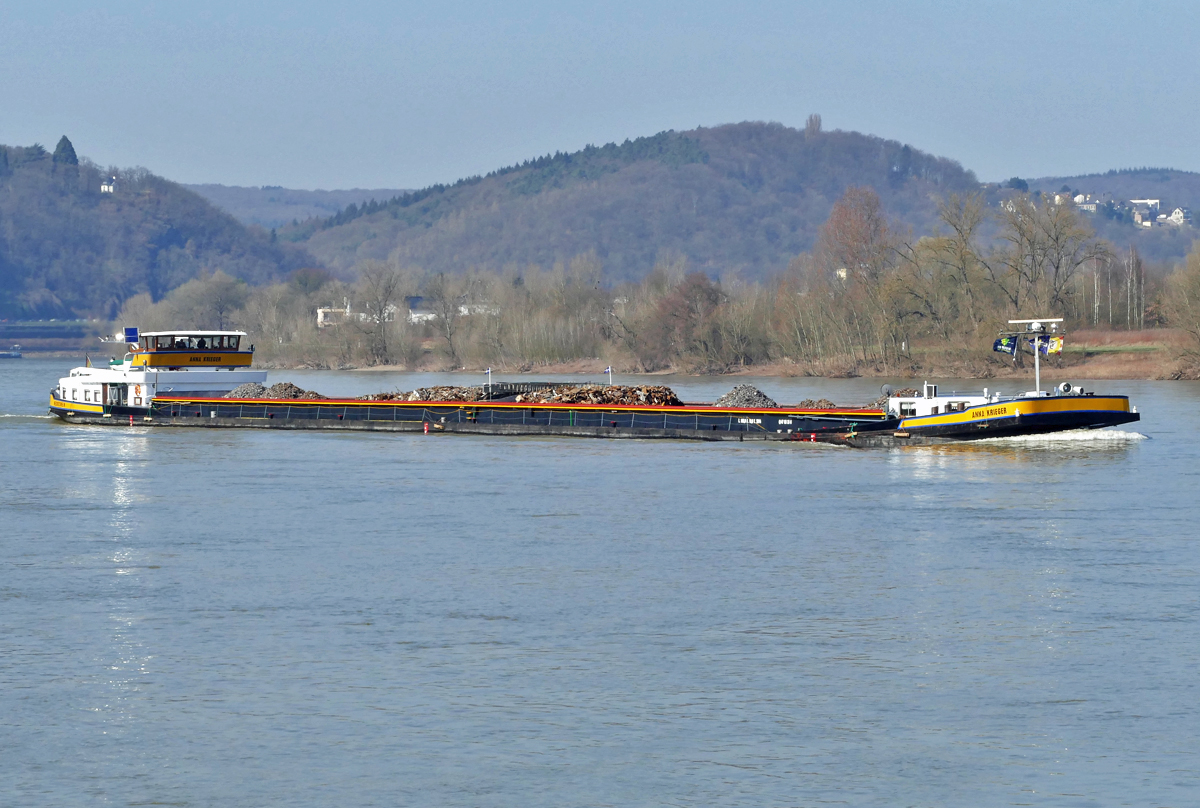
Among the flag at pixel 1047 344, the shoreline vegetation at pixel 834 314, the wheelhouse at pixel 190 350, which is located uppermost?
the shoreline vegetation at pixel 834 314

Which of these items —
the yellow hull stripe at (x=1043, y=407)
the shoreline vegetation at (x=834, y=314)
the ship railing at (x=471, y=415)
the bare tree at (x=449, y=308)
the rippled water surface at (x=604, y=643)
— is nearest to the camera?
the rippled water surface at (x=604, y=643)

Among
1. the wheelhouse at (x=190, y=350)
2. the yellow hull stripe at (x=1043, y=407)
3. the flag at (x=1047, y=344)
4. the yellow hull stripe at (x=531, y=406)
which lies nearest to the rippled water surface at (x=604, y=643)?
the flag at (x=1047, y=344)

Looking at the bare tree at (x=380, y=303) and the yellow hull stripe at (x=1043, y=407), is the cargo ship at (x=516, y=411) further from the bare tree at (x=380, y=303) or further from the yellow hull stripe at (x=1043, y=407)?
the bare tree at (x=380, y=303)

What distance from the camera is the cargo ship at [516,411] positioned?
48125 mm

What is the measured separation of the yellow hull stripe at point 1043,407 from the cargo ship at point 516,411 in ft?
0.11

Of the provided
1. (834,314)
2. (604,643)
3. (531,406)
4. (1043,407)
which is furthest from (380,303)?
(604,643)

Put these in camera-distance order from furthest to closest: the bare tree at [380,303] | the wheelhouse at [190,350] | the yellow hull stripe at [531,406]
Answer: the bare tree at [380,303]
the wheelhouse at [190,350]
the yellow hull stripe at [531,406]

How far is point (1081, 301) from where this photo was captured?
4500 inches

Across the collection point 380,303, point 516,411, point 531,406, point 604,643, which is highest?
point 380,303

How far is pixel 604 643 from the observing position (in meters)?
20.3

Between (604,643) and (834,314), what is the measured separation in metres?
99.1

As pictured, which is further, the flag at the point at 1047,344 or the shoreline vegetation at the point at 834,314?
the shoreline vegetation at the point at 834,314

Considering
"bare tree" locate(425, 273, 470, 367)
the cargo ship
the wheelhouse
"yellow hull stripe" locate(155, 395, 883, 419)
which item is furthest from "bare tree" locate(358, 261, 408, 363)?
"yellow hull stripe" locate(155, 395, 883, 419)

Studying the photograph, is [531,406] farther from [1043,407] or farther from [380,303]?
[380,303]
